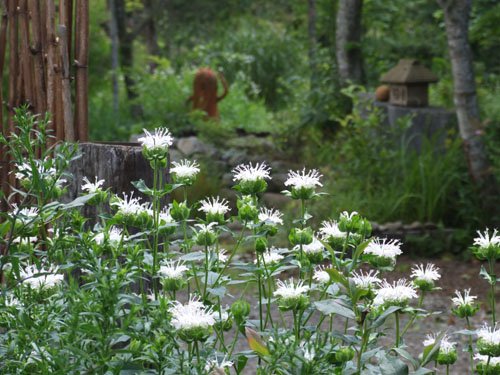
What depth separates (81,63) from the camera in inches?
102

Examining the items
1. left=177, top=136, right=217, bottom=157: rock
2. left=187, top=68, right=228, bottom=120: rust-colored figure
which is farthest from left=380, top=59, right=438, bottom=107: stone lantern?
left=187, top=68, right=228, bottom=120: rust-colored figure

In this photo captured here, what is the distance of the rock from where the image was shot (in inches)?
331

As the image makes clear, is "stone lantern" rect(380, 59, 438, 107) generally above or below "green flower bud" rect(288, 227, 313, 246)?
below

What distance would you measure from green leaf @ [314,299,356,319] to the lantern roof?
627 cm

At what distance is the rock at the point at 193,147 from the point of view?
331 inches

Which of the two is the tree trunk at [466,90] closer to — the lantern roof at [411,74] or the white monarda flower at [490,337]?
the lantern roof at [411,74]

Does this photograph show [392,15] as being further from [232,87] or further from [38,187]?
[38,187]

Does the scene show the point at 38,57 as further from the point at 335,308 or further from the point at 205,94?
the point at 205,94

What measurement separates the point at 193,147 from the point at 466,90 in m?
3.08

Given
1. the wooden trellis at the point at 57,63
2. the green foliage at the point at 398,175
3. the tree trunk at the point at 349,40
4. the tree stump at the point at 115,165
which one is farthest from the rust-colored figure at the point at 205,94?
the tree stump at the point at 115,165

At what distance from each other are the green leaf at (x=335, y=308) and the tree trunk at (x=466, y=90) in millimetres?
5049

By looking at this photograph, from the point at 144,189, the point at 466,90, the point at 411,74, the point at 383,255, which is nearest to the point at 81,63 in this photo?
the point at 144,189

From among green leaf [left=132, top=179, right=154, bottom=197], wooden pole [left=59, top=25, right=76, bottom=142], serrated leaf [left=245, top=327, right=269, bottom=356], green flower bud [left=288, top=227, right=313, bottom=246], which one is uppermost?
wooden pole [left=59, top=25, right=76, bottom=142]

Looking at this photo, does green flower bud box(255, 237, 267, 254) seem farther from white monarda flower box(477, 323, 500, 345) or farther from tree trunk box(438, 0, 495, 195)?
tree trunk box(438, 0, 495, 195)
